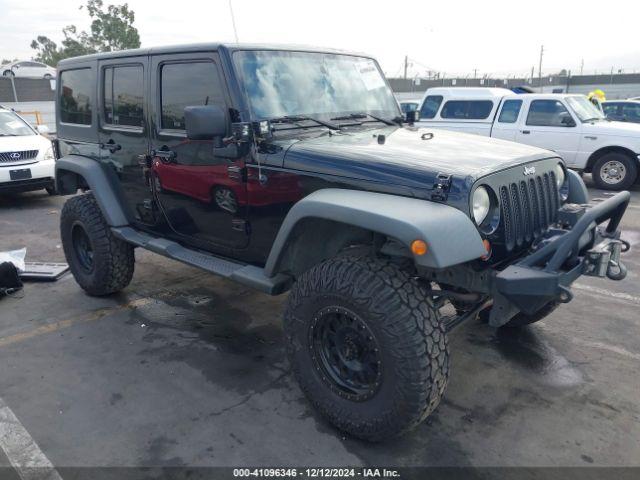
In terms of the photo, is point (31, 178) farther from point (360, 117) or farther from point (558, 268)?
point (558, 268)

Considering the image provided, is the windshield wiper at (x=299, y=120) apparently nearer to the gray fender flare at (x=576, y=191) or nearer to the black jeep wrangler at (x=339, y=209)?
the black jeep wrangler at (x=339, y=209)

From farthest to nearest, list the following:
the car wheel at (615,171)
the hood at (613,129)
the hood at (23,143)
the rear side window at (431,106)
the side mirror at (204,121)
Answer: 1. the rear side window at (431,106)
2. the car wheel at (615,171)
3. the hood at (613,129)
4. the hood at (23,143)
5. the side mirror at (204,121)

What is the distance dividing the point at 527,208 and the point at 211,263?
6.86ft

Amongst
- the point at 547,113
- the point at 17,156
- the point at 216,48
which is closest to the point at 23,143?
the point at 17,156

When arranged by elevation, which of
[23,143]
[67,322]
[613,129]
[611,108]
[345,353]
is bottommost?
[67,322]

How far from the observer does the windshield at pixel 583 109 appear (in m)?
10.1

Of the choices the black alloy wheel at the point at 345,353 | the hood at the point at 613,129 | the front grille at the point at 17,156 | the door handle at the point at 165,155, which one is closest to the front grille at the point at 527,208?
the black alloy wheel at the point at 345,353

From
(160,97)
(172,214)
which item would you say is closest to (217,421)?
(172,214)

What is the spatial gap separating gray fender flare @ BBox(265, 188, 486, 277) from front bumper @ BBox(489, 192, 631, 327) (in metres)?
0.27

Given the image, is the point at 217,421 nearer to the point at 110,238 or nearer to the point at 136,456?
the point at 136,456

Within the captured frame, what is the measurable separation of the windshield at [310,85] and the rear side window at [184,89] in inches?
9.2

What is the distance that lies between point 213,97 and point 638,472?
10.4ft

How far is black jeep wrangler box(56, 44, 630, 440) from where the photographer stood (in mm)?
2484

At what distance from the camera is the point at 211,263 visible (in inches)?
143
